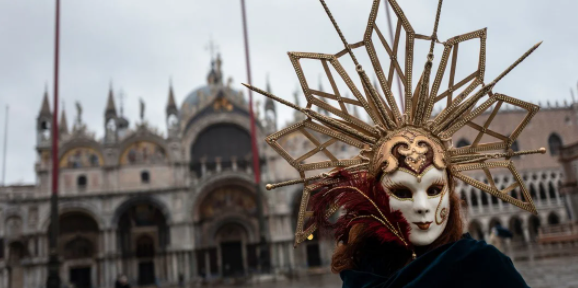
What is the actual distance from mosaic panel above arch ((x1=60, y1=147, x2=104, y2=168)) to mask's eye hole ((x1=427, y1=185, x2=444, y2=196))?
100ft

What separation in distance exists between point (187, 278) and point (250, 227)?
189 inches

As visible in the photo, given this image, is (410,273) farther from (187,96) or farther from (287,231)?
(187,96)

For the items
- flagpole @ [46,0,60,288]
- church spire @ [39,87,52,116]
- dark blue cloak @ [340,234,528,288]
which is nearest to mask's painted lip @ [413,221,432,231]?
dark blue cloak @ [340,234,528,288]

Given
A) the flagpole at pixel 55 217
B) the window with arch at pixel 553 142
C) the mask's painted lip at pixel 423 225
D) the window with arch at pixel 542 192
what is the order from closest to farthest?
the mask's painted lip at pixel 423 225 → the flagpole at pixel 55 217 → the window with arch at pixel 542 192 → the window with arch at pixel 553 142

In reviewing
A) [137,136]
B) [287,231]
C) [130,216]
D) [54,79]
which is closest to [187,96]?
[137,136]

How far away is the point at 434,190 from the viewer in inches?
100

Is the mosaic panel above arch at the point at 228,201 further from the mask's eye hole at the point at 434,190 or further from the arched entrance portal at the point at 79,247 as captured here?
the mask's eye hole at the point at 434,190

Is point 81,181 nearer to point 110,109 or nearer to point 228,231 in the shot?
point 110,109

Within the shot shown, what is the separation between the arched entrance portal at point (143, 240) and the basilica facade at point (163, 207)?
0.06 metres

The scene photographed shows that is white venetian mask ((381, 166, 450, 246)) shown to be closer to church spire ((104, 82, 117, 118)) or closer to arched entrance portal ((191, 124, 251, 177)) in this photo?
arched entrance portal ((191, 124, 251, 177))

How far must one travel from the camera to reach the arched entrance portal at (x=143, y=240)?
29438 millimetres

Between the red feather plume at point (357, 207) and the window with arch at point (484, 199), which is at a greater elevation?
the window with arch at point (484, 199)

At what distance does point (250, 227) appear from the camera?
30.6 meters

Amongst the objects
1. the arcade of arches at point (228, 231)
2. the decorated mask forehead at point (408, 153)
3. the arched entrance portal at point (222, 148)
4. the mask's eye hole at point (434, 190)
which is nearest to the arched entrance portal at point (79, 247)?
the arcade of arches at point (228, 231)
